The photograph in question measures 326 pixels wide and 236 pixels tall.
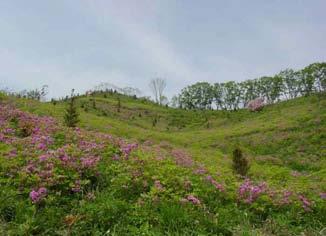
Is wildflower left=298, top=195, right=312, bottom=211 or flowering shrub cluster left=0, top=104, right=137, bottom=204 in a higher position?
flowering shrub cluster left=0, top=104, right=137, bottom=204

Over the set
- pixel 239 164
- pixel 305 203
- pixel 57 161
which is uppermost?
pixel 57 161

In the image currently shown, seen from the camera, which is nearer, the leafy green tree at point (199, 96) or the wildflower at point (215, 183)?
the wildflower at point (215, 183)

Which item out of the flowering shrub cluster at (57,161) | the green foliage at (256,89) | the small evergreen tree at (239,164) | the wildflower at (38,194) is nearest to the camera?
the wildflower at (38,194)

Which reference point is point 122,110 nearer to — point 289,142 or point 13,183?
point 289,142

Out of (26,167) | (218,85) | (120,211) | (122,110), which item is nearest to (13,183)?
(26,167)

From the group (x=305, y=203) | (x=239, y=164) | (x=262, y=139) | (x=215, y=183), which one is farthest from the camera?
(x=262, y=139)

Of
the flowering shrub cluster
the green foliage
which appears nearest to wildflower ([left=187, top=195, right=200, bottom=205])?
the flowering shrub cluster

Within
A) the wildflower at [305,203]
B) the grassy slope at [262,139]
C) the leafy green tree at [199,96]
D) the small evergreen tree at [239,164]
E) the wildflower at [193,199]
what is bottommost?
the wildflower at [305,203]

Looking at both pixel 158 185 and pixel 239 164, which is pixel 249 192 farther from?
pixel 239 164

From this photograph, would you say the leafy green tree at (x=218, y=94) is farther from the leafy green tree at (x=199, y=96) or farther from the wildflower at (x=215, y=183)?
the wildflower at (x=215, y=183)

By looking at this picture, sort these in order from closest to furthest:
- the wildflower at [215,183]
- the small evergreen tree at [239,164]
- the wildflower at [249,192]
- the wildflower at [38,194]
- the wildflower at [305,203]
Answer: the wildflower at [38,194] → the wildflower at [305,203] → the wildflower at [249,192] → the wildflower at [215,183] → the small evergreen tree at [239,164]

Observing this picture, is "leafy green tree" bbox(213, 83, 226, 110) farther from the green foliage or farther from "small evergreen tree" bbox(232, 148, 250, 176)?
"small evergreen tree" bbox(232, 148, 250, 176)

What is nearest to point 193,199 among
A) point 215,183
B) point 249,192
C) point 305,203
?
point 215,183

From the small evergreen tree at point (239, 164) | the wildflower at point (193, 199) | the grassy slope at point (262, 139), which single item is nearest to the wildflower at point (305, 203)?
the wildflower at point (193, 199)
